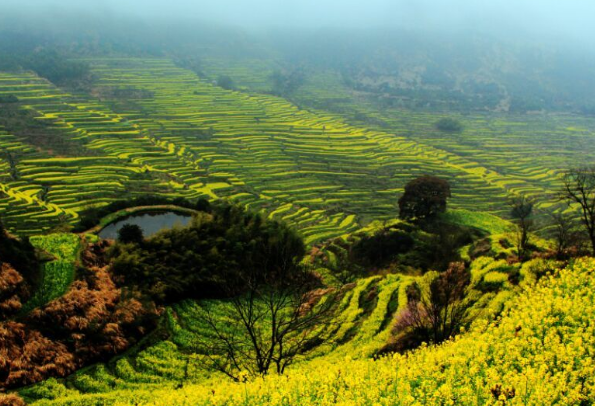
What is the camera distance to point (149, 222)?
1601 inches

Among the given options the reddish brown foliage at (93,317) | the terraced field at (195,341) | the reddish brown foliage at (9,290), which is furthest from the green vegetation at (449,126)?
the reddish brown foliage at (9,290)

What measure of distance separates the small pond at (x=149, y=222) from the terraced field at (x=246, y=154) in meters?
8.74

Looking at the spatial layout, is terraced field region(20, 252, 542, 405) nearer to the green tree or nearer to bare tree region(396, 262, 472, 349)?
bare tree region(396, 262, 472, 349)

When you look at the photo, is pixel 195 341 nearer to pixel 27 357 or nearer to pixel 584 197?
pixel 27 357

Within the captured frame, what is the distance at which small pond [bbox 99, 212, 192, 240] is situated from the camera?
126 feet

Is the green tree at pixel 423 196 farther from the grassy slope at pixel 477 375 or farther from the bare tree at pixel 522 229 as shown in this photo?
the grassy slope at pixel 477 375

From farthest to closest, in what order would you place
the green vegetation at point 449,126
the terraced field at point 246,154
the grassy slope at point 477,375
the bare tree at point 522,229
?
the green vegetation at point 449,126, the terraced field at point 246,154, the bare tree at point 522,229, the grassy slope at point 477,375

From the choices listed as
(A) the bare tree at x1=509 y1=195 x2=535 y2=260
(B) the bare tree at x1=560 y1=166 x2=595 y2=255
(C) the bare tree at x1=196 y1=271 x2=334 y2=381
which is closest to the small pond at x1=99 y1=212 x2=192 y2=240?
(C) the bare tree at x1=196 y1=271 x2=334 y2=381

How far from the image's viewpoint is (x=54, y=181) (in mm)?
54688

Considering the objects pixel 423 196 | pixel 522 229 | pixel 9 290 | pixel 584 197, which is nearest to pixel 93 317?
pixel 9 290

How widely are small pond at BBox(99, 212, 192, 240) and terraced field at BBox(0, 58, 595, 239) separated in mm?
8738

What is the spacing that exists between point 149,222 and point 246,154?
3675 centimetres

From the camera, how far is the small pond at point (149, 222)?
1515 inches

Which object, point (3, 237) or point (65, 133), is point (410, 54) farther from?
point (3, 237)
